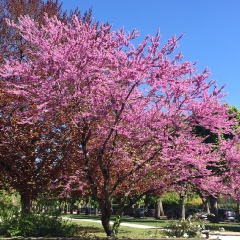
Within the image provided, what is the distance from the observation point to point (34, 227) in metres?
13.0

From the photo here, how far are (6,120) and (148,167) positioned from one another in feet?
21.7

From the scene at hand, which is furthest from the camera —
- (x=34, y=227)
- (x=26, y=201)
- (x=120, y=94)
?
(x=26, y=201)

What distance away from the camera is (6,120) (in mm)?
15414

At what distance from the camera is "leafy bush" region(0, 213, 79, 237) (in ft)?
42.3

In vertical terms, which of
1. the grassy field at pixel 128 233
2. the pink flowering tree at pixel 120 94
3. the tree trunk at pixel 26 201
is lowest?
the grassy field at pixel 128 233

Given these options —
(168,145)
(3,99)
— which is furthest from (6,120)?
(168,145)

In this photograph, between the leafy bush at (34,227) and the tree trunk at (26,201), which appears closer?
the leafy bush at (34,227)

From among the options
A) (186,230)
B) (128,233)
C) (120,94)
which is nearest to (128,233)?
(128,233)

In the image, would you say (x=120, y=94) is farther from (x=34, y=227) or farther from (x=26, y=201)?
(x=26, y=201)

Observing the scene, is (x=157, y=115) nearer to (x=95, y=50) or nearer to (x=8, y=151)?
(x=95, y=50)

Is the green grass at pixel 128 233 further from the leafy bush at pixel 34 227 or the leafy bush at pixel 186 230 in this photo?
the leafy bush at pixel 34 227

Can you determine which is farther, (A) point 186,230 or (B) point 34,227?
(A) point 186,230

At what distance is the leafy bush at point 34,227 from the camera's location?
12.9 m

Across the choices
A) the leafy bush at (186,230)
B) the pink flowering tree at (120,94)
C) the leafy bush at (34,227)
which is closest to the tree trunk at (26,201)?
the leafy bush at (34,227)
